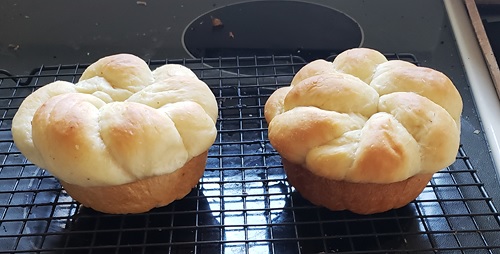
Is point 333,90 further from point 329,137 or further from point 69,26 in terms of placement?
point 69,26

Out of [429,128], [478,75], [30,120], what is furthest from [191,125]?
[478,75]

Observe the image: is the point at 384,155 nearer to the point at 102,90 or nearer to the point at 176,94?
the point at 176,94

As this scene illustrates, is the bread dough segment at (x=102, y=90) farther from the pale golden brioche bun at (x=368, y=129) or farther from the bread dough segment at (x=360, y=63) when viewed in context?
the bread dough segment at (x=360, y=63)

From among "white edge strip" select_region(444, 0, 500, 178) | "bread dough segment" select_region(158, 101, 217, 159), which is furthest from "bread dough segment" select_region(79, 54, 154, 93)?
"white edge strip" select_region(444, 0, 500, 178)

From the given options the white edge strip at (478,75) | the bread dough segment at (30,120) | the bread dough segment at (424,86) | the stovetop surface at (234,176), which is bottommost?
the stovetop surface at (234,176)

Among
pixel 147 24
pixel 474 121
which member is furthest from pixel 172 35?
pixel 474 121

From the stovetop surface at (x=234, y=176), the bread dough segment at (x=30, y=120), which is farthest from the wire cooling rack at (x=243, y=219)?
the bread dough segment at (x=30, y=120)
